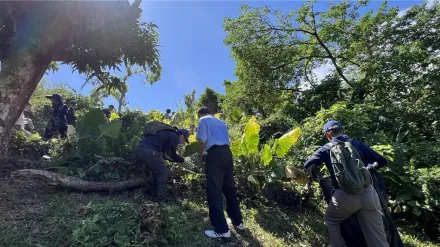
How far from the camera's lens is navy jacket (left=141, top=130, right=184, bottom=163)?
15.8 feet

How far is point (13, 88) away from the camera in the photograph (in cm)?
496

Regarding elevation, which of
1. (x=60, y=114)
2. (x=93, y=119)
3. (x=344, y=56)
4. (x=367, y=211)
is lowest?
(x=367, y=211)

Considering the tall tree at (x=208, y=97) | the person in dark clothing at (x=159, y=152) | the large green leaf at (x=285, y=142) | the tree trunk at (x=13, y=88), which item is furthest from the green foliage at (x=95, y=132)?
the tall tree at (x=208, y=97)

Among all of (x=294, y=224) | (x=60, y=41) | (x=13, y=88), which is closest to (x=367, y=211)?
(x=294, y=224)

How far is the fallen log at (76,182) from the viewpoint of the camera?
14.2 ft

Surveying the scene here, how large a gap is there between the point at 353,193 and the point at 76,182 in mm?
3920

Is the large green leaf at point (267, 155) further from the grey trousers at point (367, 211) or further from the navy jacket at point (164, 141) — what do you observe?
the grey trousers at point (367, 211)

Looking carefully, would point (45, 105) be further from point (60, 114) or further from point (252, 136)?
point (252, 136)

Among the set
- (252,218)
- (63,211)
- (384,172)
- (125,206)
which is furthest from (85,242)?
(384,172)

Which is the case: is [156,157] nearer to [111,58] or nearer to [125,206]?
[125,206]

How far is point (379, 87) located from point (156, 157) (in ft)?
24.4

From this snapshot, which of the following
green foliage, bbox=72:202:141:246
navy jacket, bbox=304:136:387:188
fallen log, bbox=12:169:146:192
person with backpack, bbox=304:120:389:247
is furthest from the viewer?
fallen log, bbox=12:169:146:192

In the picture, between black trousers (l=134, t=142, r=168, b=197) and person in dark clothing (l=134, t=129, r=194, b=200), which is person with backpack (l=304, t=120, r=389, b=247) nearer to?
person in dark clothing (l=134, t=129, r=194, b=200)

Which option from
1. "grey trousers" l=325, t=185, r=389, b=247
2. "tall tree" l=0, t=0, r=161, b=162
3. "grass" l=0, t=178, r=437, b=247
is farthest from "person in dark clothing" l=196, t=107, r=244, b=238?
"tall tree" l=0, t=0, r=161, b=162
